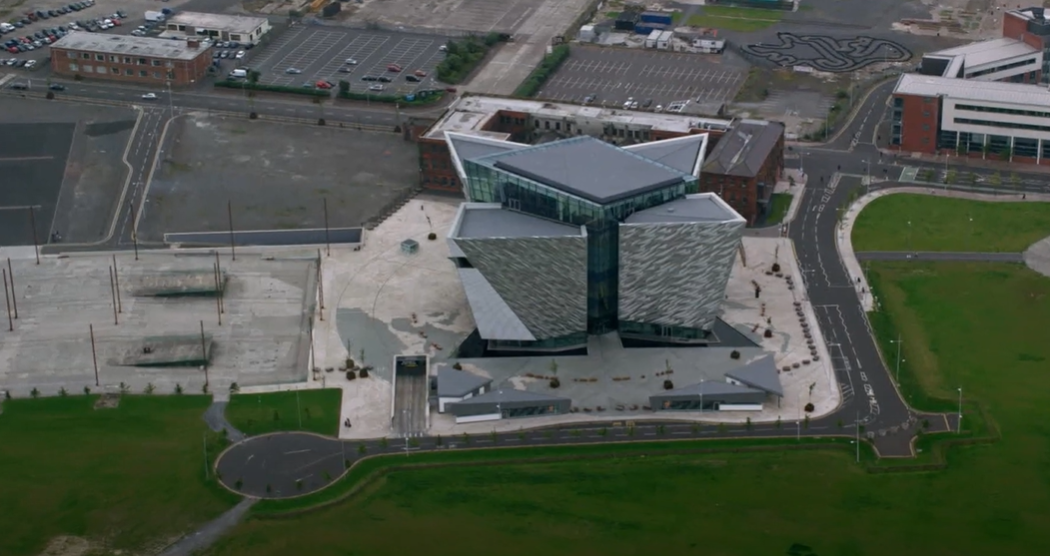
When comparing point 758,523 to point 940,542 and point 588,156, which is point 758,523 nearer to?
point 940,542

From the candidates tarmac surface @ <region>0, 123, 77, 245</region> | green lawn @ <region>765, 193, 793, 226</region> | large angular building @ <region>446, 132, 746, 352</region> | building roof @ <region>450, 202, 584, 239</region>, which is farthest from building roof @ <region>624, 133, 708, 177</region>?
tarmac surface @ <region>0, 123, 77, 245</region>

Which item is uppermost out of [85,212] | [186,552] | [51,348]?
[85,212]

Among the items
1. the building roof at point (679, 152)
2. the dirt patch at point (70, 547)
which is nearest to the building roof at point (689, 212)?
the building roof at point (679, 152)

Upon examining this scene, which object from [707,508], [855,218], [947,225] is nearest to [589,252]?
[707,508]

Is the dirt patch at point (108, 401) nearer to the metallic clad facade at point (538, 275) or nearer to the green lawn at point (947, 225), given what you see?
the metallic clad facade at point (538, 275)

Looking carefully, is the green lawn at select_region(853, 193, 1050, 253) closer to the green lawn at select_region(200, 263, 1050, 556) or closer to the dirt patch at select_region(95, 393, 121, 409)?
the green lawn at select_region(200, 263, 1050, 556)

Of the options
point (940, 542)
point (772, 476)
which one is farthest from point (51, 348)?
point (940, 542)

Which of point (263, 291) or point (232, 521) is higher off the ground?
point (263, 291)
